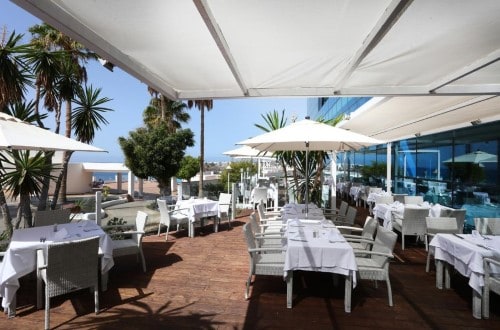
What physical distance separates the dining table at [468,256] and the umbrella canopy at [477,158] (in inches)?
149

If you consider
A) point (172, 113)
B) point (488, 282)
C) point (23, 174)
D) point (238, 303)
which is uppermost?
point (172, 113)

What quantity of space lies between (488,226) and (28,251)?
21.7ft

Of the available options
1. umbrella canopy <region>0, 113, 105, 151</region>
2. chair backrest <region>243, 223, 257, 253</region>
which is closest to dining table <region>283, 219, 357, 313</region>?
chair backrest <region>243, 223, 257, 253</region>

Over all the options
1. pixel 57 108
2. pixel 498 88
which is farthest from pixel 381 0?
pixel 57 108

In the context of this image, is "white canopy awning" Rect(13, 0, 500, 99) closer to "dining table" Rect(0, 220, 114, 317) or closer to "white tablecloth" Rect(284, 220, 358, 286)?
"white tablecloth" Rect(284, 220, 358, 286)

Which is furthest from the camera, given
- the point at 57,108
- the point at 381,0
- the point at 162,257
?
the point at 57,108

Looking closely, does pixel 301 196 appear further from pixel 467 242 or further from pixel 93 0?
pixel 93 0

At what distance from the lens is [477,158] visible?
7.33 meters

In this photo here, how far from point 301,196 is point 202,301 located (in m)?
5.10

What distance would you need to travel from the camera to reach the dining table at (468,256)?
3314 millimetres

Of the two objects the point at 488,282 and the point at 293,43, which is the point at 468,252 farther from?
the point at 293,43

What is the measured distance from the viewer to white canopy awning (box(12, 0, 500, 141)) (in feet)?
6.50

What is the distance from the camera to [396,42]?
8.05ft

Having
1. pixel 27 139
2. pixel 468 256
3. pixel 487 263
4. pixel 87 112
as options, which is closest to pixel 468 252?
pixel 468 256
